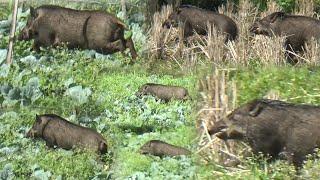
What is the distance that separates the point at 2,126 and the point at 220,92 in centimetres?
396

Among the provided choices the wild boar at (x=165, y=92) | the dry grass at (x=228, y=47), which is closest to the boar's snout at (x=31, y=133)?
the wild boar at (x=165, y=92)

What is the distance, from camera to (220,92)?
1019 cm

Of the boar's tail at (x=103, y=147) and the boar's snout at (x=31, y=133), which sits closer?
the boar's tail at (x=103, y=147)

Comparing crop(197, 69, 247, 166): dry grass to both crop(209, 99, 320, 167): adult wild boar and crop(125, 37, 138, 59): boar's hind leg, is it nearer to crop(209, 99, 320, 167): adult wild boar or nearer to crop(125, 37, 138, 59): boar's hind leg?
crop(209, 99, 320, 167): adult wild boar

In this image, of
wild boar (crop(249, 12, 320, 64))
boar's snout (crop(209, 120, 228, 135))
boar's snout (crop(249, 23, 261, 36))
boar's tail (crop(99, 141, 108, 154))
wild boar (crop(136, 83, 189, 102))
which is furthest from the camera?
boar's snout (crop(249, 23, 261, 36))

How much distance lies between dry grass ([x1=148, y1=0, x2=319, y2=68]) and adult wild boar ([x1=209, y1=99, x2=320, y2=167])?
5.17 metres

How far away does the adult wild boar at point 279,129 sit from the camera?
9.16m

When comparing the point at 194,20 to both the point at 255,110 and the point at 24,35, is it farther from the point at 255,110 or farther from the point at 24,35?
the point at 255,110

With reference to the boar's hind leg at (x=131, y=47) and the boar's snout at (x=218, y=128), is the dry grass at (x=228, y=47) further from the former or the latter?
the boar's snout at (x=218, y=128)

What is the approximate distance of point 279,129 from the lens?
926 cm

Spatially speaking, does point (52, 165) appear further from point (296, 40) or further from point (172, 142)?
point (296, 40)

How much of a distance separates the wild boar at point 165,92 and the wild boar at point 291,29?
3.11m

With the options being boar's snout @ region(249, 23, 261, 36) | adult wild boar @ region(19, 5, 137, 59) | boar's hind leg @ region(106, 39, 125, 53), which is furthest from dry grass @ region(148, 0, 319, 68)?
adult wild boar @ region(19, 5, 137, 59)

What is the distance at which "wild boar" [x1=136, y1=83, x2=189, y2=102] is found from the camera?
46.5ft
